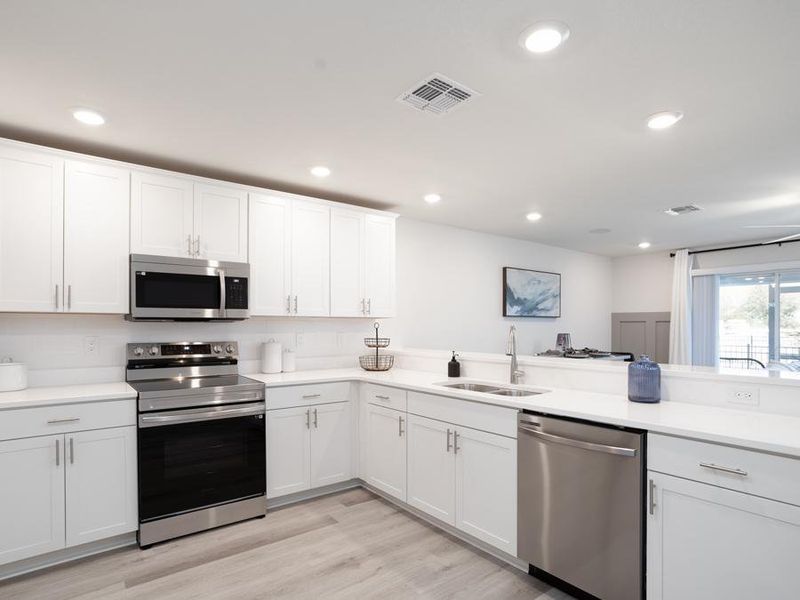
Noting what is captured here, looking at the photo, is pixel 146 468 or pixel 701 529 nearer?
pixel 701 529

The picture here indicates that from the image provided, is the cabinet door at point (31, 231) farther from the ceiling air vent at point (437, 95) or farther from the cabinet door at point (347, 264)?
the ceiling air vent at point (437, 95)

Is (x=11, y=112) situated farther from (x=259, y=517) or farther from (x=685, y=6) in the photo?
(x=685, y=6)

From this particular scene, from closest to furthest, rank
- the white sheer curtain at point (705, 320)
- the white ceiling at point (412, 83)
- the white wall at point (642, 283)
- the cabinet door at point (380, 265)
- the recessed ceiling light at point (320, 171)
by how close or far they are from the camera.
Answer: the white ceiling at point (412, 83) → the recessed ceiling light at point (320, 171) → the cabinet door at point (380, 265) → the white sheer curtain at point (705, 320) → the white wall at point (642, 283)

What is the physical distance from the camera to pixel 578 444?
6.86 feet

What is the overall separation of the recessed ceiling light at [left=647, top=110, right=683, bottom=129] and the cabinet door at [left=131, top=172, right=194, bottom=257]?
2912 millimetres

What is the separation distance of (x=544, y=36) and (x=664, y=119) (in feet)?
3.68

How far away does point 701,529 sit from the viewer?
5.64 ft

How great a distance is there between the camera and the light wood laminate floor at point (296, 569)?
224 centimetres

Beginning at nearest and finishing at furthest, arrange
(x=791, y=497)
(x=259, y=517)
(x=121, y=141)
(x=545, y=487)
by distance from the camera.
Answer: (x=791, y=497)
(x=545, y=487)
(x=121, y=141)
(x=259, y=517)

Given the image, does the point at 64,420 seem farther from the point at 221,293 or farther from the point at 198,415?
the point at 221,293

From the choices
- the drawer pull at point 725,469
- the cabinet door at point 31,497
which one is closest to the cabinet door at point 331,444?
the cabinet door at point 31,497

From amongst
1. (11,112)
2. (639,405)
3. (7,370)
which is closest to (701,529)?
(639,405)

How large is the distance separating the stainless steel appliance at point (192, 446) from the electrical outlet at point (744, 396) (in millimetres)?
2699

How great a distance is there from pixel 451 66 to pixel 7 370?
2940mm
